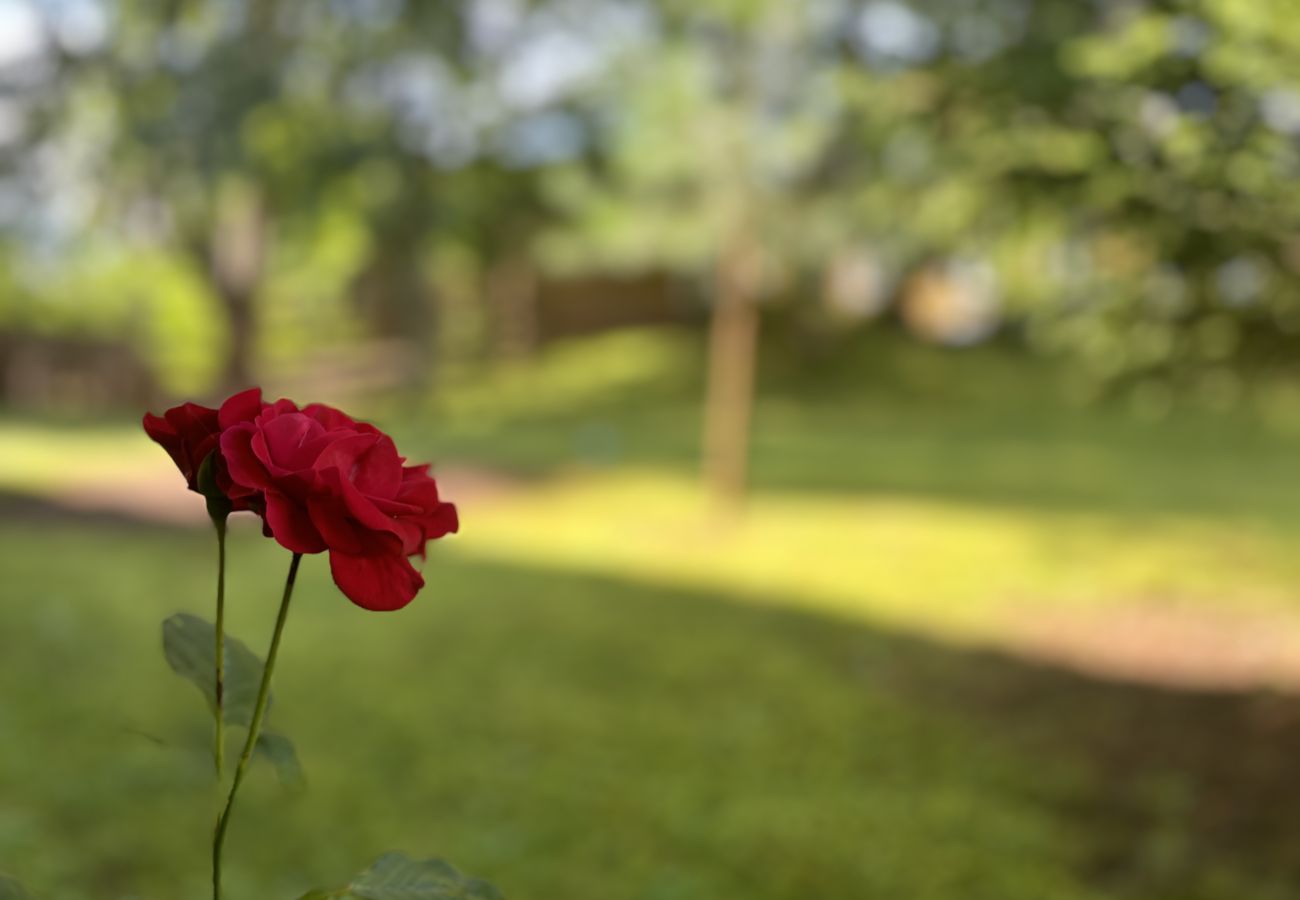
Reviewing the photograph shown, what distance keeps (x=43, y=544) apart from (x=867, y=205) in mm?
4756

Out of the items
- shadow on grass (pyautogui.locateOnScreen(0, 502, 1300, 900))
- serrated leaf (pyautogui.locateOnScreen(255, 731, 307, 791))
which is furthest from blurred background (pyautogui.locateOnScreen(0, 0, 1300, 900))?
serrated leaf (pyautogui.locateOnScreen(255, 731, 307, 791))

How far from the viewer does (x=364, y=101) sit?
31.7ft

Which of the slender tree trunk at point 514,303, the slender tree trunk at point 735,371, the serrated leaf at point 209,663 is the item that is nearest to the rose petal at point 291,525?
the serrated leaf at point 209,663

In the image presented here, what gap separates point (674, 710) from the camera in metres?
4.77

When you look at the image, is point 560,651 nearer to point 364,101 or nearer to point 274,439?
point 274,439

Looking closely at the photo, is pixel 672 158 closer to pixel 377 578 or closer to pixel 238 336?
pixel 238 336

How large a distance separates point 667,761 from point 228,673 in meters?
3.51

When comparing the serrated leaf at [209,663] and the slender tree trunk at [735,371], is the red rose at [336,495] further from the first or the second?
the slender tree trunk at [735,371]

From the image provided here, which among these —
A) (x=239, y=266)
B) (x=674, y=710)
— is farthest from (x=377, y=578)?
(x=239, y=266)

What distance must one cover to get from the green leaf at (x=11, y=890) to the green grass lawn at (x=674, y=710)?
9 cm

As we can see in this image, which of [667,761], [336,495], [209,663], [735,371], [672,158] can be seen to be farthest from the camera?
[672,158]

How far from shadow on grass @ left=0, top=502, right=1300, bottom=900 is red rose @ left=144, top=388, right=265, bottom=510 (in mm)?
2475

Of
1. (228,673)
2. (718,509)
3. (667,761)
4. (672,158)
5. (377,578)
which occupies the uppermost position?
(672,158)

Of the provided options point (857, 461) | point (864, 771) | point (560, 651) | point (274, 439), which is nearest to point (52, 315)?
point (560, 651)
